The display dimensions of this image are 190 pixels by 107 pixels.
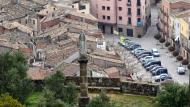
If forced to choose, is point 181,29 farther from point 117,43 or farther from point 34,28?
point 34,28

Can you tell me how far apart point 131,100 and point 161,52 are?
953 inches

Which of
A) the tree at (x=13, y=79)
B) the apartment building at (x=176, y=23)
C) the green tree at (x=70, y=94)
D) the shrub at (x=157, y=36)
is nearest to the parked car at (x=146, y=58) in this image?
the apartment building at (x=176, y=23)

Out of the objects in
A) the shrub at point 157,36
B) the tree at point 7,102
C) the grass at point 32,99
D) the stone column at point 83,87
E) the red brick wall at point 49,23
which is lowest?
the shrub at point 157,36

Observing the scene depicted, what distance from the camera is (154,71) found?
4003 cm

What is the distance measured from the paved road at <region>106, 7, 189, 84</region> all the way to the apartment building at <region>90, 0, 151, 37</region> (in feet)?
2.24

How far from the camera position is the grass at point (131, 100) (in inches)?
823

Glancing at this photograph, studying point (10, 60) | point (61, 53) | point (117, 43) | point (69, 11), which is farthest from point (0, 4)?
point (10, 60)

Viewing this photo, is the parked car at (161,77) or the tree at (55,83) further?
the parked car at (161,77)

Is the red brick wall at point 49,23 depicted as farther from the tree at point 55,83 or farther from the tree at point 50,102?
the tree at point 50,102

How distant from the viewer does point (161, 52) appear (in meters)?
45.2

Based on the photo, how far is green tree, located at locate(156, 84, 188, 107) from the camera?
759 inches

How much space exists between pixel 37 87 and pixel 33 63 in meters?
14.4

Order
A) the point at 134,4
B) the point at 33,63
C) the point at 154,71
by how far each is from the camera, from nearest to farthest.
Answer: the point at 33,63
the point at 154,71
the point at 134,4

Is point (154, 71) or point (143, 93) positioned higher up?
point (143, 93)
